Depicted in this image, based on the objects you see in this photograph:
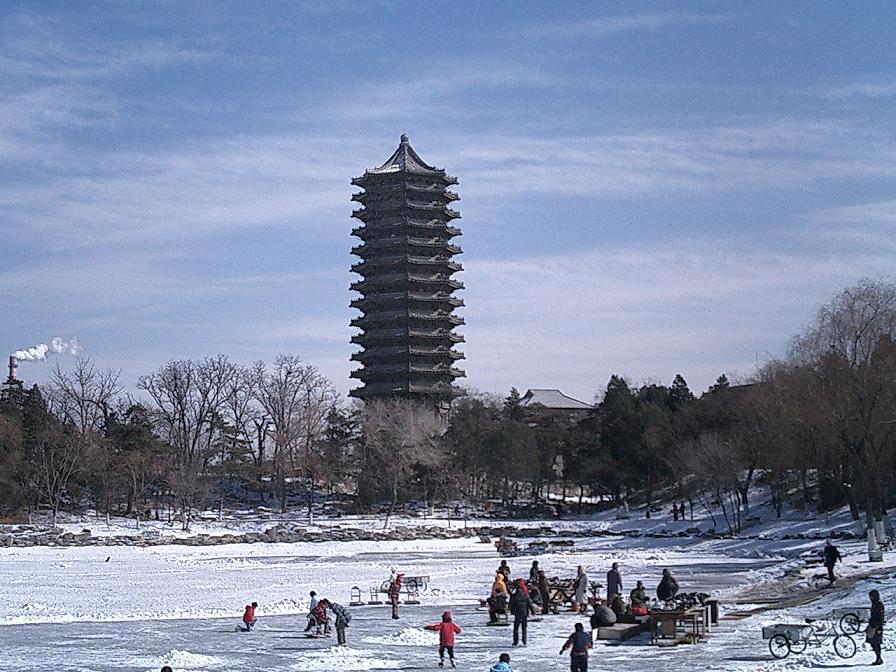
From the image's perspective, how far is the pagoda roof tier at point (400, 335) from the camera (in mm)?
79500

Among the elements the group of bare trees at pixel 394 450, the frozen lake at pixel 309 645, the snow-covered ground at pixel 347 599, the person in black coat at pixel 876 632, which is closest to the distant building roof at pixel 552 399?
the group of bare trees at pixel 394 450

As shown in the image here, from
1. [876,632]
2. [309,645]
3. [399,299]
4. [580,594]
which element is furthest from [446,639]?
[399,299]

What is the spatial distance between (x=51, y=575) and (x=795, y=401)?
27566mm

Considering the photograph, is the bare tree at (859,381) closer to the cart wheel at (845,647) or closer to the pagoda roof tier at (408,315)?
the cart wheel at (845,647)

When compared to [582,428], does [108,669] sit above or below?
below

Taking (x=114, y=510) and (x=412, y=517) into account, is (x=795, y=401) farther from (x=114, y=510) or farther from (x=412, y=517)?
(x=114, y=510)

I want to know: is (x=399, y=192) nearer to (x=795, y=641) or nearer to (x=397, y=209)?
(x=397, y=209)

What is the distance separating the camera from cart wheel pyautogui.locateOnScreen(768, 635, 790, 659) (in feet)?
53.3

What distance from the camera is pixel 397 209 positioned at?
82.6 meters

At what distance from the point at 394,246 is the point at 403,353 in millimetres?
8331

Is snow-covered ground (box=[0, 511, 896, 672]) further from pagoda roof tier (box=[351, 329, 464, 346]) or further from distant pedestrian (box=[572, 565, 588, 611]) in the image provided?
pagoda roof tier (box=[351, 329, 464, 346])

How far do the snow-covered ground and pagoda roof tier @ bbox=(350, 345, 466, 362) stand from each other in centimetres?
2976

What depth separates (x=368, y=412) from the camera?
7006cm

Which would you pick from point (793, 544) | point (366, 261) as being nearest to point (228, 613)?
point (793, 544)
